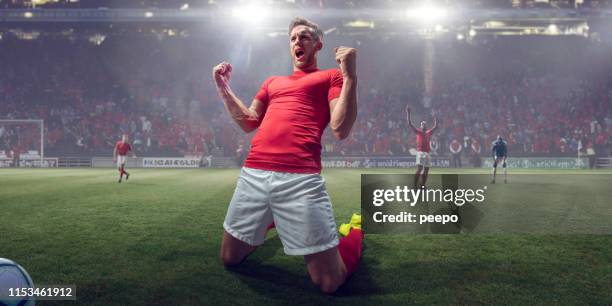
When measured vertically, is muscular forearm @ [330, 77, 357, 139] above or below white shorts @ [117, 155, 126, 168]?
above

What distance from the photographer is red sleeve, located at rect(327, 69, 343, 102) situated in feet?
11.9

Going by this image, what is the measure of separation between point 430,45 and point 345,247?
37.1 m

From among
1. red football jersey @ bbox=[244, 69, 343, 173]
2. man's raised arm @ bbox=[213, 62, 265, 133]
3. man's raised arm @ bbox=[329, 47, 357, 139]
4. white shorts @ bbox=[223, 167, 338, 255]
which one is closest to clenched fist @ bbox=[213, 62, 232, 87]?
man's raised arm @ bbox=[213, 62, 265, 133]

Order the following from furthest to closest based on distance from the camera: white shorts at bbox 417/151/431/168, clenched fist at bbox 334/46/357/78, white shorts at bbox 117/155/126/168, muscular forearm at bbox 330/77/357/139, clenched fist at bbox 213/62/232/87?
white shorts at bbox 117/155/126/168
white shorts at bbox 417/151/431/168
clenched fist at bbox 213/62/232/87
muscular forearm at bbox 330/77/357/139
clenched fist at bbox 334/46/357/78

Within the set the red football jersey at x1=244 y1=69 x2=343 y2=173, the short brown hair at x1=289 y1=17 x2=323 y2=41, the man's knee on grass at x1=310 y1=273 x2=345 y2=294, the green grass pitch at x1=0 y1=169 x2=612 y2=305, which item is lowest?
the green grass pitch at x1=0 y1=169 x2=612 y2=305

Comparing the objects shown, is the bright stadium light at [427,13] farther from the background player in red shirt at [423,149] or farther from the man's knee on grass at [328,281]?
the man's knee on grass at [328,281]

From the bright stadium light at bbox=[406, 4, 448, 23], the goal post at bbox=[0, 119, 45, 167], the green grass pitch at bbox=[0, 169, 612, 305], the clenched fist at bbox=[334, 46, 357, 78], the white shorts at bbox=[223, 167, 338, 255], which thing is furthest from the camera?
the bright stadium light at bbox=[406, 4, 448, 23]

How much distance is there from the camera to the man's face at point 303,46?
146 inches

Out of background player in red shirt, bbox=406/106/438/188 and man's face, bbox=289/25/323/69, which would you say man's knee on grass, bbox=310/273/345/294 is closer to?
man's face, bbox=289/25/323/69

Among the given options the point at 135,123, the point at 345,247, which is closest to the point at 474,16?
Answer: the point at 135,123

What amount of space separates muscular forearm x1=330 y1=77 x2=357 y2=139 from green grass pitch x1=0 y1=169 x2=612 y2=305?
4.35ft

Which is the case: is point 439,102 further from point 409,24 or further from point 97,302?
point 97,302

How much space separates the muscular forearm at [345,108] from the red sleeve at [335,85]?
159 millimetres

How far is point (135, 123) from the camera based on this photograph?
3155cm
